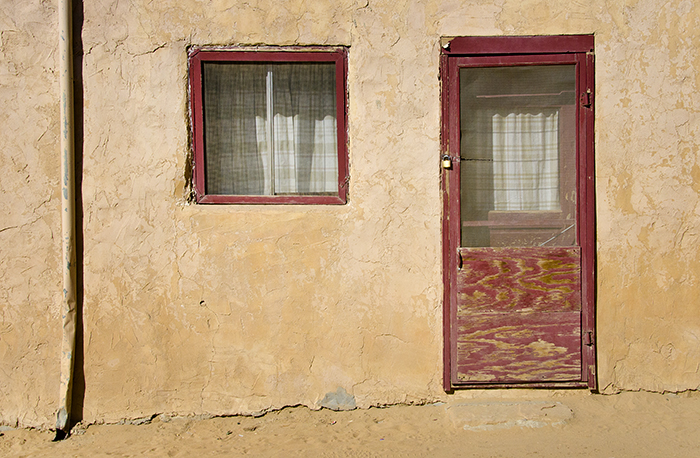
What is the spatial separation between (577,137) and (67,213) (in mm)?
2983

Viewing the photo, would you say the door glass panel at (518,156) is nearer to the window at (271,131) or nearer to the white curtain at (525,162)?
the white curtain at (525,162)

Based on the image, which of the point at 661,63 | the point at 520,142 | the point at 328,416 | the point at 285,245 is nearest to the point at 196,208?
the point at 285,245

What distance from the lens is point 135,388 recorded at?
10.3 ft

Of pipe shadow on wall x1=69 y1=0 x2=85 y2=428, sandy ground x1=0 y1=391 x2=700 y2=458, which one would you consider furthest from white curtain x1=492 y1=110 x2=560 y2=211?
pipe shadow on wall x1=69 y1=0 x2=85 y2=428

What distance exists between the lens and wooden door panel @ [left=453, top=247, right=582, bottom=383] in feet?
10.3

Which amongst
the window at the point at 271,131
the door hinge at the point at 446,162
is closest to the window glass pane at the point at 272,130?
the window at the point at 271,131

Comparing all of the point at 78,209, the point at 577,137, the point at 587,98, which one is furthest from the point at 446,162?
the point at 78,209

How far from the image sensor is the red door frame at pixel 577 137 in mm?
3104

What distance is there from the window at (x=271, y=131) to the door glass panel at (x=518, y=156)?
782mm

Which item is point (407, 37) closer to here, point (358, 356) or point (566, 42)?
point (566, 42)

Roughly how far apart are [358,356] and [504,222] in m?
1.19

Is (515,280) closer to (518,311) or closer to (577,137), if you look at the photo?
(518,311)

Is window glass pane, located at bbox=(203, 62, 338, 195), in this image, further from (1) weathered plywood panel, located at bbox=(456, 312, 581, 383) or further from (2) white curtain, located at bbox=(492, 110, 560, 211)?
(1) weathered plywood panel, located at bbox=(456, 312, 581, 383)

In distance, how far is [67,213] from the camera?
9.85 feet
